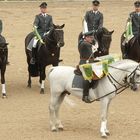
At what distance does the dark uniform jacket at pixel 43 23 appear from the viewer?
16.7m

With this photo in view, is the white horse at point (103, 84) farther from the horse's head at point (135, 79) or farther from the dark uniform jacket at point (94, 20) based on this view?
the dark uniform jacket at point (94, 20)

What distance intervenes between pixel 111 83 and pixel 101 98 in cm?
36

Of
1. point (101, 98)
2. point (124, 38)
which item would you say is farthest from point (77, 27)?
point (101, 98)

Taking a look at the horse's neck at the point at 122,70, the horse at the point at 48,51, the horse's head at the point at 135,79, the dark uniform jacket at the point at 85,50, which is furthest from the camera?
the horse at the point at 48,51

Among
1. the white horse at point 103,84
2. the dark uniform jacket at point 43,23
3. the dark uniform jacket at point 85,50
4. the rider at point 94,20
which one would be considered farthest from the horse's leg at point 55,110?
the rider at point 94,20

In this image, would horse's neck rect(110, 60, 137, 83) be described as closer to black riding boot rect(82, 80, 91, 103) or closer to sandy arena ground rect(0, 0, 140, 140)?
black riding boot rect(82, 80, 91, 103)

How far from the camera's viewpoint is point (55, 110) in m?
11.7

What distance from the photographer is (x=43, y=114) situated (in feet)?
43.7

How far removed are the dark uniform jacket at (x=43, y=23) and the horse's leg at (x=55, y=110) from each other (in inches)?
209

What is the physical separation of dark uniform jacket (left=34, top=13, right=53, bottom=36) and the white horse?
517 centimetres

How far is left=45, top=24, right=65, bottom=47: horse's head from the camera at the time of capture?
50.1 ft

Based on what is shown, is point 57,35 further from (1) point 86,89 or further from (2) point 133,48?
(1) point 86,89

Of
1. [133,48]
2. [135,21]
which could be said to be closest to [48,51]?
[133,48]

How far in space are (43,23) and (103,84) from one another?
5.97 m
